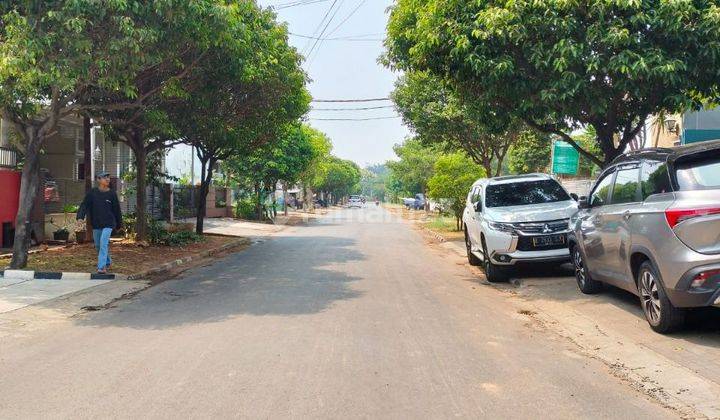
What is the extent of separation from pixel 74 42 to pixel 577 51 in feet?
24.7

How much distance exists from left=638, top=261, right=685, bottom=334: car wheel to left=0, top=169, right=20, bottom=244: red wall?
13.4 meters

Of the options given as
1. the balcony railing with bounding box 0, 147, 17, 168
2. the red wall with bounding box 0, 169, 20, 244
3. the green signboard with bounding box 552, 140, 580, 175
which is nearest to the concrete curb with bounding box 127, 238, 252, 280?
the red wall with bounding box 0, 169, 20, 244

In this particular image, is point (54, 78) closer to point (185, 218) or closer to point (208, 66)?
point (208, 66)

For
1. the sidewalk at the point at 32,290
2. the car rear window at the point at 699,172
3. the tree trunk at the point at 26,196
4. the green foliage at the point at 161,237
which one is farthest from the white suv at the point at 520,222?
the green foliage at the point at 161,237

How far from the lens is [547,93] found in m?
9.34

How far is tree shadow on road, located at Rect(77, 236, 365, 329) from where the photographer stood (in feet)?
25.7

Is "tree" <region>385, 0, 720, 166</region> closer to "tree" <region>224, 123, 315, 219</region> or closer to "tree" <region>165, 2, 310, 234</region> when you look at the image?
"tree" <region>165, 2, 310, 234</region>

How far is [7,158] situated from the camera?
16.1 metres

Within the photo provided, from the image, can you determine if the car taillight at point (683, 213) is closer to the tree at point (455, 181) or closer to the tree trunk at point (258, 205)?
the tree at point (455, 181)

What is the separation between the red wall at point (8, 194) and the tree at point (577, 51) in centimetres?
1001

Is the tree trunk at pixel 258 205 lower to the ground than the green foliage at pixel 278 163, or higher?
lower

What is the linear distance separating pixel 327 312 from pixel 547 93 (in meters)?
4.81

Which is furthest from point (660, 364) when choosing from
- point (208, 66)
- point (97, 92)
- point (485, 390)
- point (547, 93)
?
point (97, 92)

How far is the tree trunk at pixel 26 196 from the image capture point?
11062mm
